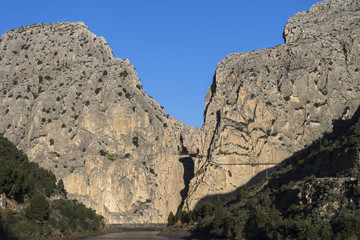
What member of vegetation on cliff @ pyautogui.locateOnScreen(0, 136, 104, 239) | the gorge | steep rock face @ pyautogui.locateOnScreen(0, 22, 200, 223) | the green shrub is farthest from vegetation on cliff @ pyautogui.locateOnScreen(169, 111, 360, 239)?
steep rock face @ pyautogui.locateOnScreen(0, 22, 200, 223)

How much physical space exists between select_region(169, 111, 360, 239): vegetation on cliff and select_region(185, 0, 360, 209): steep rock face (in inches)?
2049

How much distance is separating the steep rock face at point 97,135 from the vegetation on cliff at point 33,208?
15367mm

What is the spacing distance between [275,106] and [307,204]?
96.5 meters

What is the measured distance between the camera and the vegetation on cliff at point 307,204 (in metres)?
73.9

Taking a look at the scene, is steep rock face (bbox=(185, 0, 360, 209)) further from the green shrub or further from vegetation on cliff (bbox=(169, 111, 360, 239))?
the green shrub

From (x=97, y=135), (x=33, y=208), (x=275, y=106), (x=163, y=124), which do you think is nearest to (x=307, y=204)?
(x=33, y=208)

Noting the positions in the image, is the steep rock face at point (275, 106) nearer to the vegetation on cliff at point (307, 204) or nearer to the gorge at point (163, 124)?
the gorge at point (163, 124)

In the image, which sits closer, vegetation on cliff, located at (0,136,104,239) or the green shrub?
vegetation on cliff, located at (0,136,104,239)

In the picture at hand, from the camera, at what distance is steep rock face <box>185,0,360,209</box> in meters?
170

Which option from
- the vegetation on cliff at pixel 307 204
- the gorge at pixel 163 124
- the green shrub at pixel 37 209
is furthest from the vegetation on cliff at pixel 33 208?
the vegetation on cliff at pixel 307 204

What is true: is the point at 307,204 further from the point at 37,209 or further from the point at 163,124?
the point at 163,124

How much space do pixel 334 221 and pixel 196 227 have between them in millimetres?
56302

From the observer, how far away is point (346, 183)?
79.4 m

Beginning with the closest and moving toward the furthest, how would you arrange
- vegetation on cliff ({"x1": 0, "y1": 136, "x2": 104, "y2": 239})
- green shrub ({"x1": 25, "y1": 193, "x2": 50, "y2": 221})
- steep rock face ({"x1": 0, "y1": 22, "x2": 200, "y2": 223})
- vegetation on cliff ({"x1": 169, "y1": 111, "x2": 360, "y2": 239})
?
vegetation on cliff ({"x1": 169, "y1": 111, "x2": 360, "y2": 239}), vegetation on cliff ({"x1": 0, "y1": 136, "x2": 104, "y2": 239}), green shrub ({"x1": 25, "y1": 193, "x2": 50, "y2": 221}), steep rock face ({"x1": 0, "y1": 22, "x2": 200, "y2": 223})
